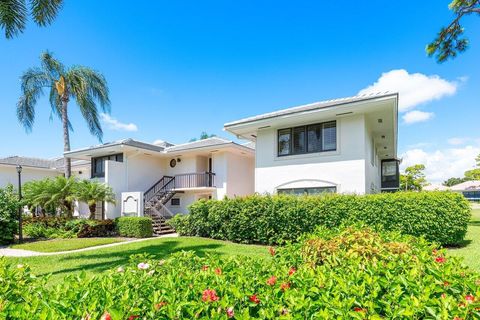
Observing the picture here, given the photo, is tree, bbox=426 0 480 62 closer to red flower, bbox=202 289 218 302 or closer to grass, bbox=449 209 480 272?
grass, bbox=449 209 480 272

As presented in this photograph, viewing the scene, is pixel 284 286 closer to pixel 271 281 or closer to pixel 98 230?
pixel 271 281

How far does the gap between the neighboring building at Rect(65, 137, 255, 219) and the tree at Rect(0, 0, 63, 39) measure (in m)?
8.81

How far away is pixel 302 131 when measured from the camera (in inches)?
570

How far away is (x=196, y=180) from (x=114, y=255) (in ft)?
32.5

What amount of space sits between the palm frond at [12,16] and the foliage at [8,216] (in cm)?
841

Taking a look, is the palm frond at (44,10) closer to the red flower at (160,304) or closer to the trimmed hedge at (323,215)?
the trimmed hedge at (323,215)

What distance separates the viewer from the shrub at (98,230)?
53.9ft

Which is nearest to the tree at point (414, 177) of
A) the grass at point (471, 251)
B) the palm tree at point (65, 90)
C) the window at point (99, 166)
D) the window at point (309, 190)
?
the grass at point (471, 251)

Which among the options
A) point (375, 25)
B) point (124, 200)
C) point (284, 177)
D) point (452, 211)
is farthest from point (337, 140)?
point (124, 200)

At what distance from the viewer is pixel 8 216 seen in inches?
568

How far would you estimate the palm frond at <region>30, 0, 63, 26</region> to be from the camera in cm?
1167

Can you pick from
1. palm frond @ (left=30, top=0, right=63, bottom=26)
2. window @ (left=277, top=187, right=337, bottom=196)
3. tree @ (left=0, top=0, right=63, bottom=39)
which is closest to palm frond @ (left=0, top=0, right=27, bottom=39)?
tree @ (left=0, top=0, right=63, bottom=39)

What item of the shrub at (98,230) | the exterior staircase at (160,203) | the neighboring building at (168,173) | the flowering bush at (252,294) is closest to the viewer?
the flowering bush at (252,294)

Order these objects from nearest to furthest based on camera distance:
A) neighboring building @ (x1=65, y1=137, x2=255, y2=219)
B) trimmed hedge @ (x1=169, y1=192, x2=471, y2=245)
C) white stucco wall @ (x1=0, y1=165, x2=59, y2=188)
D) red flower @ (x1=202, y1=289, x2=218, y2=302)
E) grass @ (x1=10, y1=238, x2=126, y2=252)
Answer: red flower @ (x1=202, y1=289, x2=218, y2=302)
trimmed hedge @ (x1=169, y1=192, x2=471, y2=245)
grass @ (x1=10, y1=238, x2=126, y2=252)
neighboring building @ (x1=65, y1=137, x2=255, y2=219)
white stucco wall @ (x1=0, y1=165, x2=59, y2=188)
